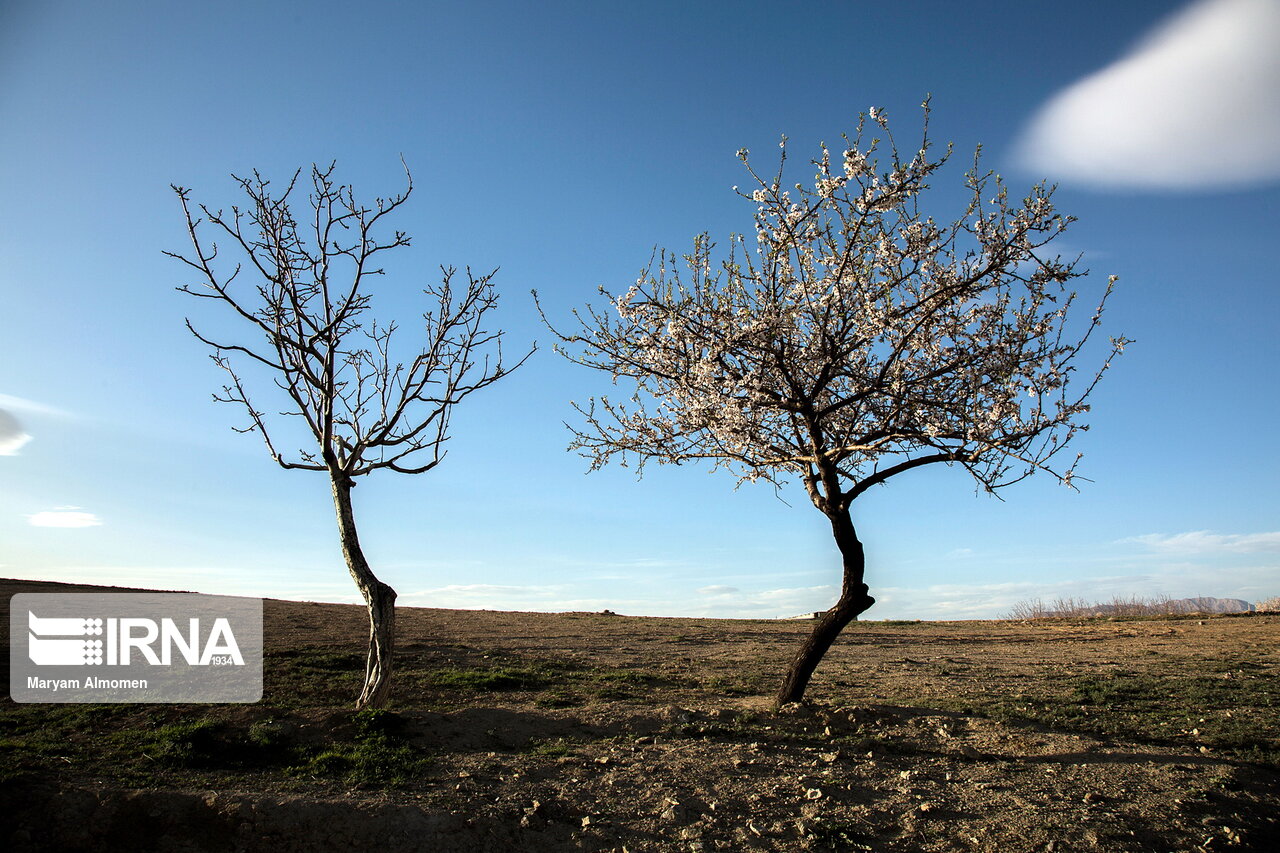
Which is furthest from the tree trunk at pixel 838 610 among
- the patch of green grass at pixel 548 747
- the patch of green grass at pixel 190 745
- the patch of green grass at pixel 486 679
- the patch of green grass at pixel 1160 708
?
the patch of green grass at pixel 190 745

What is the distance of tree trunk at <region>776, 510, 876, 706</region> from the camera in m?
12.3

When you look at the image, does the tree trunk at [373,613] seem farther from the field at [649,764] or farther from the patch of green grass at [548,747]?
the patch of green grass at [548,747]

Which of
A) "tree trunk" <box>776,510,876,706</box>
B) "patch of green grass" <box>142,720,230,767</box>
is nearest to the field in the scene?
"patch of green grass" <box>142,720,230,767</box>

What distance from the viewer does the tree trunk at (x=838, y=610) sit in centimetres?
1234

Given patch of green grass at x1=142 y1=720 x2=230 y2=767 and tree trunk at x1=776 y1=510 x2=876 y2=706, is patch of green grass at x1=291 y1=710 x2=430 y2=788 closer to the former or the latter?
patch of green grass at x1=142 y1=720 x2=230 y2=767

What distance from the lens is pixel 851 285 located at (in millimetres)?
12133

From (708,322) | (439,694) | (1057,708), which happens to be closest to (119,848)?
(439,694)

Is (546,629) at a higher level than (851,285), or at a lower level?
lower

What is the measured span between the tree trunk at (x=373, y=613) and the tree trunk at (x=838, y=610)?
6.13m

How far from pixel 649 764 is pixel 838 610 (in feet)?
15.5

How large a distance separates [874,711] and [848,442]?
4.53m

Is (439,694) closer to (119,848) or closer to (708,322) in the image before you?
(119,848)

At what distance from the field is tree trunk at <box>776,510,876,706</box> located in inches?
20.4

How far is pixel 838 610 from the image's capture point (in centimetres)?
1248
